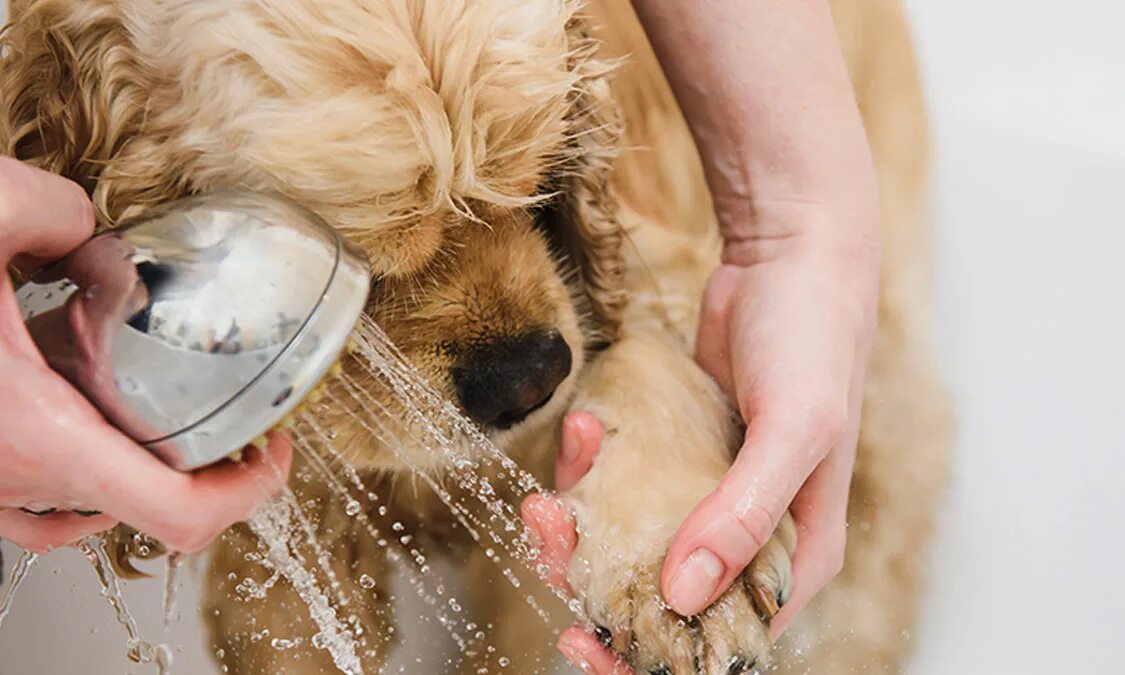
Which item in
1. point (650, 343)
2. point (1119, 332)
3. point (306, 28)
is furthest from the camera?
point (1119, 332)

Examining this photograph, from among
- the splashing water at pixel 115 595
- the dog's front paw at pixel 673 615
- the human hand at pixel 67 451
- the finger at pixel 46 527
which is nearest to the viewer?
the human hand at pixel 67 451

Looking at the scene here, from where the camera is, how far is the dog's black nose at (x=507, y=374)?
3.46ft

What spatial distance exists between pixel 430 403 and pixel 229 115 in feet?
1.07

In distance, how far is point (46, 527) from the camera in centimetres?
93

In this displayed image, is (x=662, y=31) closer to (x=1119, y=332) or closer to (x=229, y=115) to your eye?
(x=229, y=115)

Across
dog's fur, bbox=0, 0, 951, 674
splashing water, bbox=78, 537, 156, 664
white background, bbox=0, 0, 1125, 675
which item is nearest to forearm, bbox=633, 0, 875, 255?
dog's fur, bbox=0, 0, 951, 674

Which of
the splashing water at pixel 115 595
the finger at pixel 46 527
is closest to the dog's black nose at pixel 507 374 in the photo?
the finger at pixel 46 527

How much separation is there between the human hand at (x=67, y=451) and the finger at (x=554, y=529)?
14.5 inches

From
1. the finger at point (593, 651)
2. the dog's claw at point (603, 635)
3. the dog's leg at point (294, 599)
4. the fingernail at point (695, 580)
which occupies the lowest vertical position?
the dog's leg at point (294, 599)

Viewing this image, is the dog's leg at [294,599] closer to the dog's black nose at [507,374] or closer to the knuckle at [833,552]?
the dog's black nose at [507,374]

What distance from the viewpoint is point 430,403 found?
3.53 feet

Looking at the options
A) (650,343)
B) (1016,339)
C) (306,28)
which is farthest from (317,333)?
(1016,339)

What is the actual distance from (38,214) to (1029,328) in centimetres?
158

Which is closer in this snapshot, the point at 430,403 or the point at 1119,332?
the point at 430,403
